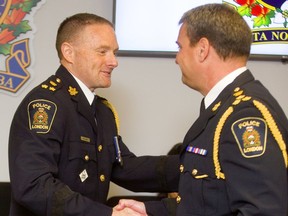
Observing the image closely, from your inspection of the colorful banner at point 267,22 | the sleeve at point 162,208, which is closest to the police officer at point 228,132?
the sleeve at point 162,208

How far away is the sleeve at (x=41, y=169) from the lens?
4.90 feet

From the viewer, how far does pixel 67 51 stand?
70.8 inches

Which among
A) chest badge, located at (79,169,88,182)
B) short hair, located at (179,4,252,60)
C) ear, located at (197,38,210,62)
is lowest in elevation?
chest badge, located at (79,169,88,182)

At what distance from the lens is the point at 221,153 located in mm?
1213

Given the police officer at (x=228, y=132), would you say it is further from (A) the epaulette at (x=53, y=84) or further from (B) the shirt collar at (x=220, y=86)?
(A) the epaulette at (x=53, y=84)

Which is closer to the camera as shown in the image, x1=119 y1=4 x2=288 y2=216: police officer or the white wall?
x1=119 y1=4 x2=288 y2=216: police officer

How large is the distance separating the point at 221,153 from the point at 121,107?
48.1 inches

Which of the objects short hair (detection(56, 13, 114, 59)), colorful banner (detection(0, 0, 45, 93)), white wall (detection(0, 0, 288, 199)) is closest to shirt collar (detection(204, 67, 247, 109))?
short hair (detection(56, 13, 114, 59))

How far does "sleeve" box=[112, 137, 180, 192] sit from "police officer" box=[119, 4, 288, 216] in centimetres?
43

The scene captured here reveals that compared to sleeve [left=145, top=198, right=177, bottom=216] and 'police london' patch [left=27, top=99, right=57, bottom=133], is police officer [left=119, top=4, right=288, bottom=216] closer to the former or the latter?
sleeve [left=145, top=198, right=177, bottom=216]

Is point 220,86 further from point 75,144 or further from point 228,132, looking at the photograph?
point 75,144

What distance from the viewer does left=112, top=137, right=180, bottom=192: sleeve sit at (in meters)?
1.85

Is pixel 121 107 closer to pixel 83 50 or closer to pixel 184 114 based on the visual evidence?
pixel 184 114

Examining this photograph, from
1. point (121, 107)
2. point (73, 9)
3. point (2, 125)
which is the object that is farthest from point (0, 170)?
point (73, 9)
